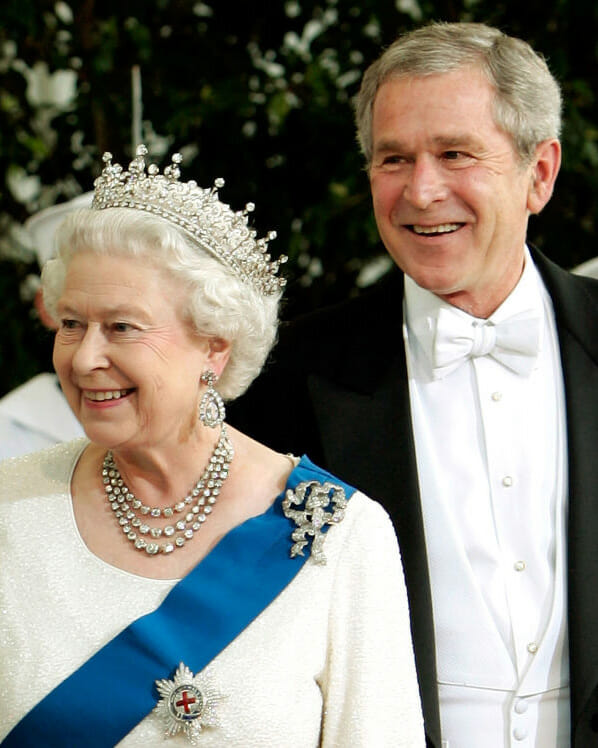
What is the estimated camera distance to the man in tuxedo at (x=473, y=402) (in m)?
1.95

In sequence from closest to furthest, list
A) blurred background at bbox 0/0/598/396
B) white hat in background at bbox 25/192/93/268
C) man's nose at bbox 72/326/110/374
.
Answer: man's nose at bbox 72/326/110/374 < white hat in background at bbox 25/192/93/268 < blurred background at bbox 0/0/598/396

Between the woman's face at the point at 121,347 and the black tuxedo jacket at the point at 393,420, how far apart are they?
0.45 meters

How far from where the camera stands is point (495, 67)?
6.71 feet

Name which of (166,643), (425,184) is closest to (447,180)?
(425,184)

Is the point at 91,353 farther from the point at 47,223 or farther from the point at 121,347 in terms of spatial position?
the point at 47,223

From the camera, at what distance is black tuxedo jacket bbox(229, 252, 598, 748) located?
6.27ft

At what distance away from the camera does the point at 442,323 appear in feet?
6.70

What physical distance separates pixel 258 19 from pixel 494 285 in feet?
4.64

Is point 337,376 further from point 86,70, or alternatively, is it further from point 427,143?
point 86,70

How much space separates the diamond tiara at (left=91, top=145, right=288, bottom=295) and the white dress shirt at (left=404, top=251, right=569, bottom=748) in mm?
450

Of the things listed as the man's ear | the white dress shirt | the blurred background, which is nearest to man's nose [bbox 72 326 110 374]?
the white dress shirt

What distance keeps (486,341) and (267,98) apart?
1367 mm

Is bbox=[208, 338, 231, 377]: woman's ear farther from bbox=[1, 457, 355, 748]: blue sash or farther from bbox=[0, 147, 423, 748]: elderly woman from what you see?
bbox=[1, 457, 355, 748]: blue sash

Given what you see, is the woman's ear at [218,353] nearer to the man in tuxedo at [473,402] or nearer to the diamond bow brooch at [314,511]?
the diamond bow brooch at [314,511]
